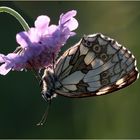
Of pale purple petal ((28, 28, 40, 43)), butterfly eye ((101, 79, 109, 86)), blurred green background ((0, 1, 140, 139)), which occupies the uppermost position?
blurred green background ((0, 1, 140, 139))

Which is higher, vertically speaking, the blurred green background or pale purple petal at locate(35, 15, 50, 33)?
the blurred green background

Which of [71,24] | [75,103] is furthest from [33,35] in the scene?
[75,103]

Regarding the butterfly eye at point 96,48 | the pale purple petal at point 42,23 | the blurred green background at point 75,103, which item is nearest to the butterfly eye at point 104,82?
the butterfly eye at point 96,48

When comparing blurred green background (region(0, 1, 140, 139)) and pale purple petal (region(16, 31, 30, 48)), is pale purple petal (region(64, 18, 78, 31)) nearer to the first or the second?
pale purple petal (region(16, 31, 30, 48))

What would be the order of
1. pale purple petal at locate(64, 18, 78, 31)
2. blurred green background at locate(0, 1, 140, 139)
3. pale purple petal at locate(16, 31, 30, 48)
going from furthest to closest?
blurred green background at locate(0, 1, 140, 139)
pale purple petal at locate(64, 18, 78, 31)
pale purple petal at locate(16, 31, 30, 48)

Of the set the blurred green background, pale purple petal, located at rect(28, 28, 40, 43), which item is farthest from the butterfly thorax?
the blurred green background

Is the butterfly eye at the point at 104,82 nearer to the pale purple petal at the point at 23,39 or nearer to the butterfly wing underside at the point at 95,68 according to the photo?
the butterfly wing underside at the point at 95,68

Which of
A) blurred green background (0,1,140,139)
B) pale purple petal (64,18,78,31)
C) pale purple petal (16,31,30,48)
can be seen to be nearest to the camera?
pale purple petal (16,31,30,48)

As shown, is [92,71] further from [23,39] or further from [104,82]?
[23,39]
